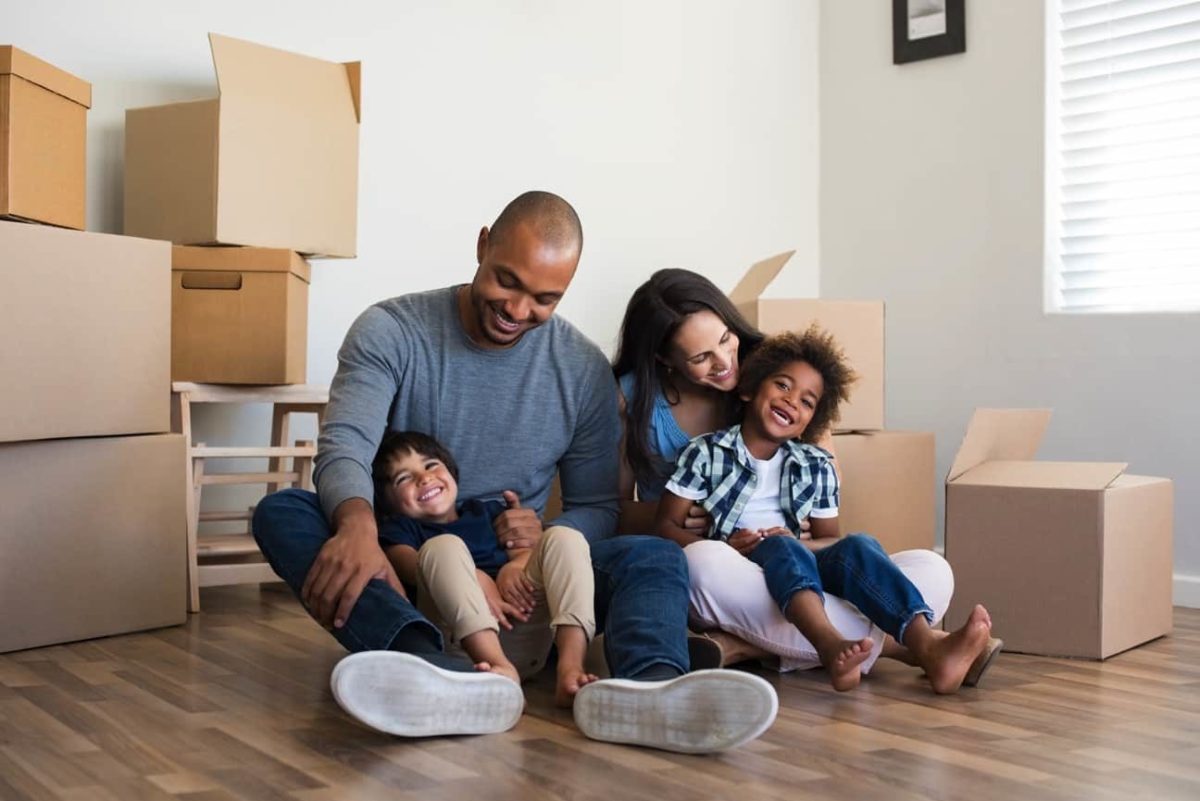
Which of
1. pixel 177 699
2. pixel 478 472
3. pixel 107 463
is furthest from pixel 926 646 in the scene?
pixel 107 463

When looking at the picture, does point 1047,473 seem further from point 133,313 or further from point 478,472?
point 133,313

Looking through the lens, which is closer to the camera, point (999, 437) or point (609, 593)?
point (609, 593)

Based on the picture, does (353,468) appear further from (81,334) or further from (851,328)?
(851,328)

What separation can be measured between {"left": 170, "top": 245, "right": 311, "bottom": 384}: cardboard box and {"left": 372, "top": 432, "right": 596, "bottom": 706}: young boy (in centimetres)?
73

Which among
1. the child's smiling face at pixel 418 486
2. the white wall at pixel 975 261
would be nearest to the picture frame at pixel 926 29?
the white wall at pixel 975 261

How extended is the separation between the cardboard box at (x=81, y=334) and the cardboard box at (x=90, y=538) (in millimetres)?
44

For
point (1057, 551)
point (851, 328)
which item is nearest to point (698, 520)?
point (1057, 551)

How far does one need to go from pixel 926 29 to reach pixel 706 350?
1.71 metres

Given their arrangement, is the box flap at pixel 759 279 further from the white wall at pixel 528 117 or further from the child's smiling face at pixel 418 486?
the child's smiling face at pixel 418 486

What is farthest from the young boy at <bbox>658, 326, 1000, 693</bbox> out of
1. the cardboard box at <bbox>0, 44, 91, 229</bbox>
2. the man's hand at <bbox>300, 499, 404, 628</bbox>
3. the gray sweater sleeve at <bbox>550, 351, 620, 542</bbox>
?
the cardboard box at <bbox>0, 44, 91, 229</bbox>

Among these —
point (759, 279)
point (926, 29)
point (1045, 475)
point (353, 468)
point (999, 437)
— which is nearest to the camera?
point (353, 468)

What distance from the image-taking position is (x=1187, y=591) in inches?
114

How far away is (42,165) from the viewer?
2.20 meters

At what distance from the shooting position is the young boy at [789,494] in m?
1.92
